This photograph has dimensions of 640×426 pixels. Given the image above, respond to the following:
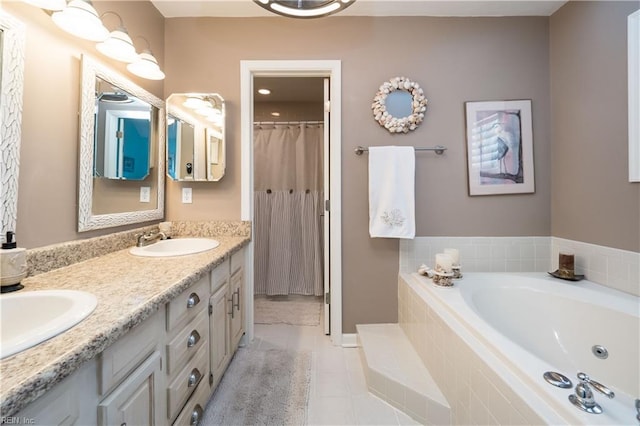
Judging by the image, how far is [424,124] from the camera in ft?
6.63

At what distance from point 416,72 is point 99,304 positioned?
7.54 feet

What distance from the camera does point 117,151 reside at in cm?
149

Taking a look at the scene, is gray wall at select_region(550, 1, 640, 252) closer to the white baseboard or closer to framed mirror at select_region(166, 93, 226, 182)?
the white baseboard

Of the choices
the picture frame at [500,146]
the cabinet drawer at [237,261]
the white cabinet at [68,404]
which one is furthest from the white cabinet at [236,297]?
the picture frame at [500,146]

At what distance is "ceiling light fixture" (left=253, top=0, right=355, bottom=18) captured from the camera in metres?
1.27

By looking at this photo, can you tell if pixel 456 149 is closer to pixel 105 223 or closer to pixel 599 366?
pixel 599 366

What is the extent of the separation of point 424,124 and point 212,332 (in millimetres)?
1975

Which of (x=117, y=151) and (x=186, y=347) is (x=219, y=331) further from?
(x=117, y=151)

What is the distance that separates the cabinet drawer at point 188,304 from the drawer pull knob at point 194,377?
9.8 inches

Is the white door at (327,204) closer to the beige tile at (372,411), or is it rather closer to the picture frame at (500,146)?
the beige tile at (372,411)

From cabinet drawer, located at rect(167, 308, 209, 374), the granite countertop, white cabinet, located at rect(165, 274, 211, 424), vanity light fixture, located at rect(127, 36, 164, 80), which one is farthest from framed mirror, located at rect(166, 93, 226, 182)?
cabinet drawer, located at rect(167, 308, 209, 374)

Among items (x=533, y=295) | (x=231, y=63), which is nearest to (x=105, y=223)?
(x=231, y=63)

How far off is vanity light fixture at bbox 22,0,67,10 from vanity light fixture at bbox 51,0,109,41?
27 mm

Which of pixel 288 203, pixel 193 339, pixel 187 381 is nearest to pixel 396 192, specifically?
pixel 288 203
